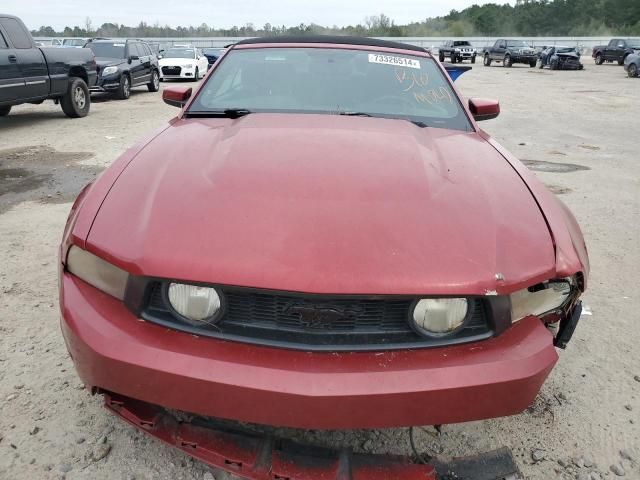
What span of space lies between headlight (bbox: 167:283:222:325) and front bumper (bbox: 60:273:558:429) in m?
0.06

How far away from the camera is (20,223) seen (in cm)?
418

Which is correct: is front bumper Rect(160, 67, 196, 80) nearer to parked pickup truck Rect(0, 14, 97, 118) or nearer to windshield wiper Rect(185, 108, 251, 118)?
parked pickup truck Rect(0, 14, 97, 118)

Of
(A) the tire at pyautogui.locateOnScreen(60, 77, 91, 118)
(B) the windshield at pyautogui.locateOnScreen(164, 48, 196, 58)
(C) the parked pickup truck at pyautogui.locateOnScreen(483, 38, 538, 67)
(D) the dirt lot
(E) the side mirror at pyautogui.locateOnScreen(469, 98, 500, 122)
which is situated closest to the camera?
(D) the dirt lot

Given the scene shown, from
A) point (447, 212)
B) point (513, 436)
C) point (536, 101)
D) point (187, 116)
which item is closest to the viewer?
point (447, 212)

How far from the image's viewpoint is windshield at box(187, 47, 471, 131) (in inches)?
109

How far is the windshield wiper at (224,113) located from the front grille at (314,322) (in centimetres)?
133

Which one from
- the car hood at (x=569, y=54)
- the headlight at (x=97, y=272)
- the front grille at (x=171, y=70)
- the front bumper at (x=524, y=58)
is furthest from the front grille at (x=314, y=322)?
the front bumper at (x=524, y=58)

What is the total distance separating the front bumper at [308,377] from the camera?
1391 millimetres

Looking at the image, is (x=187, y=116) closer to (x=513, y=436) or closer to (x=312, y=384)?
(x=312, y=384)

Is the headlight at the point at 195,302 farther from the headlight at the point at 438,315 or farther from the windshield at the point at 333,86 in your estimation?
the windshield at the point at 333,86

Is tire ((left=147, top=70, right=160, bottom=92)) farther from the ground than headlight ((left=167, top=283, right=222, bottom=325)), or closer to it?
closer to it

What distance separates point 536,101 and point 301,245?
1461cm

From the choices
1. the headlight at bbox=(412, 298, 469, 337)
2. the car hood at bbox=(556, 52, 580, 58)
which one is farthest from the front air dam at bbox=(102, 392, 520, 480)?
the car hood at bbox=(556, 52, 580, 58)

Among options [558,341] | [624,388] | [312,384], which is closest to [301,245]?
[312,384]
